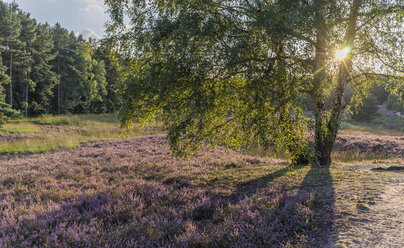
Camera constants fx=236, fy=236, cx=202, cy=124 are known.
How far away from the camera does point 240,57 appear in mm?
6590

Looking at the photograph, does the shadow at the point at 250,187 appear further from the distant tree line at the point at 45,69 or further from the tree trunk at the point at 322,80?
the distant tree line at the point at 45,69

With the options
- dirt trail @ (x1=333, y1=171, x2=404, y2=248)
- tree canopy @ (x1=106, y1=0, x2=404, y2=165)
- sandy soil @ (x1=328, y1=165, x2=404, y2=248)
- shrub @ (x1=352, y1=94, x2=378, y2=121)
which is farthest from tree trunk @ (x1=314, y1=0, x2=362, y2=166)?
shrub @ (x1=352, y1=94, x2=378, y2=121)

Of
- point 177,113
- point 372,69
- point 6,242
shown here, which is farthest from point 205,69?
point 372,69

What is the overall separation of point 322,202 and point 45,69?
183 ft

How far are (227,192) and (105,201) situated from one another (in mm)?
3277

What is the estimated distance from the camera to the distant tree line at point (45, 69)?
4122 cm

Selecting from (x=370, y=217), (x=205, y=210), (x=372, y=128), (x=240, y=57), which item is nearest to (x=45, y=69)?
(x=240, y=57)

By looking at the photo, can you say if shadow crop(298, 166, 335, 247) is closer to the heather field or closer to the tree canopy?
the heather field

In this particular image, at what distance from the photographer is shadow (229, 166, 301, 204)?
6313 millimetres

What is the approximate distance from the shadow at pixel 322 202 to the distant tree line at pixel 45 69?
134ft

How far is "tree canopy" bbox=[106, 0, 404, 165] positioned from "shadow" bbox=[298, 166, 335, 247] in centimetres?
82

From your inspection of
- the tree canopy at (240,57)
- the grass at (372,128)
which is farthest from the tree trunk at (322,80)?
the grass at (372,128)

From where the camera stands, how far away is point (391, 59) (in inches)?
348

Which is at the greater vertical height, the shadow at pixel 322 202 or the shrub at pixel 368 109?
the shrub at pixel 368 109
